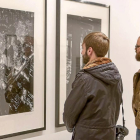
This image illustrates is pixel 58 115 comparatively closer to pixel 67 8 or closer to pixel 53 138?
pixel 53 138

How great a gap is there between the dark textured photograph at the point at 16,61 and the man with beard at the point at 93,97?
53 cm

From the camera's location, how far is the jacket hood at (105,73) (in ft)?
5.08

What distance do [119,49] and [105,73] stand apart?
3.91ft

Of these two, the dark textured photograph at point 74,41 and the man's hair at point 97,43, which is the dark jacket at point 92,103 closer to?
the man's hair at point 97,43

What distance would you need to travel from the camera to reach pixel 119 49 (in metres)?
2.69

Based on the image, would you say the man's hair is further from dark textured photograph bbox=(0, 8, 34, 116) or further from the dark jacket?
dark textured photograph bbox=(0, 8, 34, 116)

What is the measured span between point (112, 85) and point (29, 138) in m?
0.90

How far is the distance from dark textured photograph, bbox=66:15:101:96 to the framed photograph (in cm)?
27

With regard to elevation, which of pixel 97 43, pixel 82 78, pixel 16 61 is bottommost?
pixel 82 78

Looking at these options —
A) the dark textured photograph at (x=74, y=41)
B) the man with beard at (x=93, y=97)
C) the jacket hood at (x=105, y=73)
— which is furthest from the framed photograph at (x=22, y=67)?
the jacket hood at (x=105, y=73)

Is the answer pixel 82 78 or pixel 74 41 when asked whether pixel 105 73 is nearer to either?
pixel 82 78

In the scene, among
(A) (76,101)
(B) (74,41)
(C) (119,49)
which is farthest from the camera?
(C) (119,49)

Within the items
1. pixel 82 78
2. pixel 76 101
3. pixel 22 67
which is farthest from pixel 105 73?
pixel 22 67

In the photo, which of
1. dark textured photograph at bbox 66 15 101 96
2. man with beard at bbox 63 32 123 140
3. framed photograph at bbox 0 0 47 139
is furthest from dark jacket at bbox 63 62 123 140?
dark textured photograph at bbox 66 15 101 96
